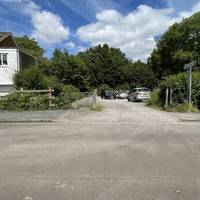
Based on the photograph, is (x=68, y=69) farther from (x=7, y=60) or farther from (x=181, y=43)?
(x=181, y=43)

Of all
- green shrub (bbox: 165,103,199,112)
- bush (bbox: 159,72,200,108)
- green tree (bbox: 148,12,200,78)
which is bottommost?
green shrub (bbox: 165,103,199,112)

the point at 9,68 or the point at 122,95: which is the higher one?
the point at 9,68

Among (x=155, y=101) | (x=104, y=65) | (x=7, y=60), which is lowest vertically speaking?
(x=155, y=101)

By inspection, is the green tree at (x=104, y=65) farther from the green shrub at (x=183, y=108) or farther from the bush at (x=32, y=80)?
the green shrub at (x=183, y=108)

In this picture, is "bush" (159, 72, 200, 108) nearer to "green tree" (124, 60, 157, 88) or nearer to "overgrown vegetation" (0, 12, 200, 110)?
"overgrown vegetation" (0, 12, 200, 110)

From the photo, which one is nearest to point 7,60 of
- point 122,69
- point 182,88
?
point 182,88

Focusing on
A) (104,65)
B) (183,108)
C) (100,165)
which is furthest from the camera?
(104,65)

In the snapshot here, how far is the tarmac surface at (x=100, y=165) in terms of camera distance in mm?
4688

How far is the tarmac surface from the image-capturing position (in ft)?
15.4

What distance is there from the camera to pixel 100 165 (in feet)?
20.2

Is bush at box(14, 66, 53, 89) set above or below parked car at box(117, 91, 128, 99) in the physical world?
above

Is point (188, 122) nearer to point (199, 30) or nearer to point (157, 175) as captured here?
point (157, 175)

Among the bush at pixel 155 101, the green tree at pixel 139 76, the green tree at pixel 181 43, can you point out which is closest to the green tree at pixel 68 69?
the green tree at pixel 181 43

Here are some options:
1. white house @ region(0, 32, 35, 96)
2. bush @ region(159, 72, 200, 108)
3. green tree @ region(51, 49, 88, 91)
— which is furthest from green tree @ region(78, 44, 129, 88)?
bush @ region(159, 72, 200, 108)
